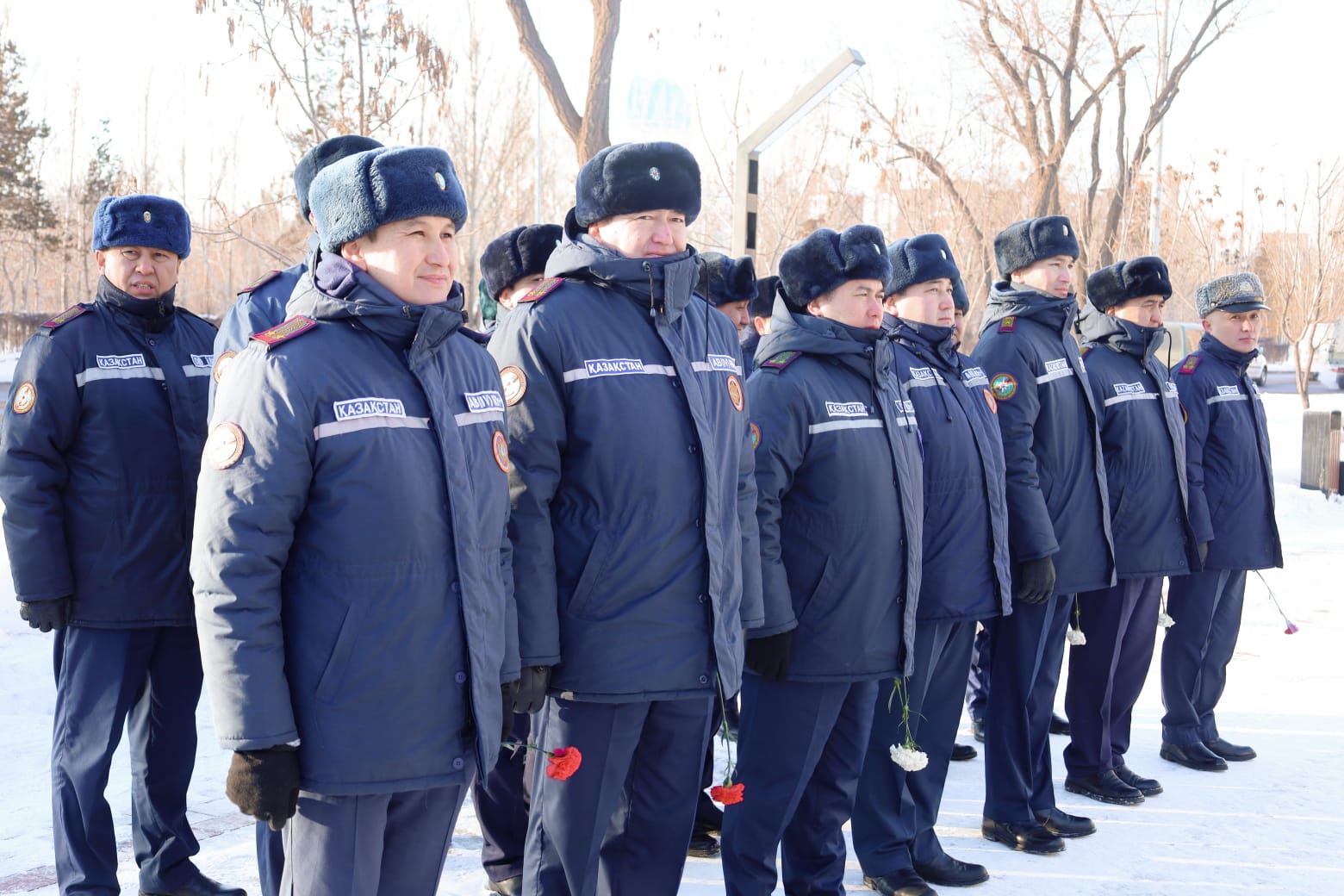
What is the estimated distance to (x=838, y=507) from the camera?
3648mm

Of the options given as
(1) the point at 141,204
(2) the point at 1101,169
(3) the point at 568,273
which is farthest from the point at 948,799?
(2) the point at 1101,169

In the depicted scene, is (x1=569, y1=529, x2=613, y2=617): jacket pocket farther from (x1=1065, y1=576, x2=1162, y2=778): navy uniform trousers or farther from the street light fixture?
the street light fixture

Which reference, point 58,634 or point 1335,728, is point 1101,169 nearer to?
point 1335,728

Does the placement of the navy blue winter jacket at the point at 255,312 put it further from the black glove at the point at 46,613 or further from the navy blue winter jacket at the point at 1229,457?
the navy blue winter jacket at the point at 1229,457

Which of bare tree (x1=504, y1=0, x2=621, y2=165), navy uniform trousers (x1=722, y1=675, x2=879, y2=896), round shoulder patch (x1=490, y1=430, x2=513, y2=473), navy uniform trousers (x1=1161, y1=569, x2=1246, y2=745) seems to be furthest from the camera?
bare tree (x1=504, y1=0, x2=621, y2=165)

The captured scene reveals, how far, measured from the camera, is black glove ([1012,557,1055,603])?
4316 millimetres

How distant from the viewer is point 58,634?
3775 millimetres

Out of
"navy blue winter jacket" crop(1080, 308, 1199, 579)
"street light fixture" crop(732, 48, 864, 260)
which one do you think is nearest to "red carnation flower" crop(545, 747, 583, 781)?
"navy blue winter jacket" crop(1080, 308, 1199, 579)

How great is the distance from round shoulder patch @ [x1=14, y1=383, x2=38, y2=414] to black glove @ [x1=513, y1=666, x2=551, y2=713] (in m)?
1.81

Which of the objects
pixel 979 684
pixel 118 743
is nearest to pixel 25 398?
pixel 118 743

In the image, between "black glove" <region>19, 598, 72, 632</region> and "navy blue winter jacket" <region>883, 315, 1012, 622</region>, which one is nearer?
"black glove" <region>19, 598, 72, 632</region>

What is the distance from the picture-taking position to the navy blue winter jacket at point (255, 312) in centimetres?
355

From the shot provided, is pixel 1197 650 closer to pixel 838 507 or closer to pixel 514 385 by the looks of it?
pixel 838 507

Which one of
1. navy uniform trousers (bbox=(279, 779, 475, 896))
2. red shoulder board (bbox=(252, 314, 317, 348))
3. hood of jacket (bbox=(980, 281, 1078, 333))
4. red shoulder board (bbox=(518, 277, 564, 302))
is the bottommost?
navy uniform trousers (bbox=(279, 779, 475, 896))
